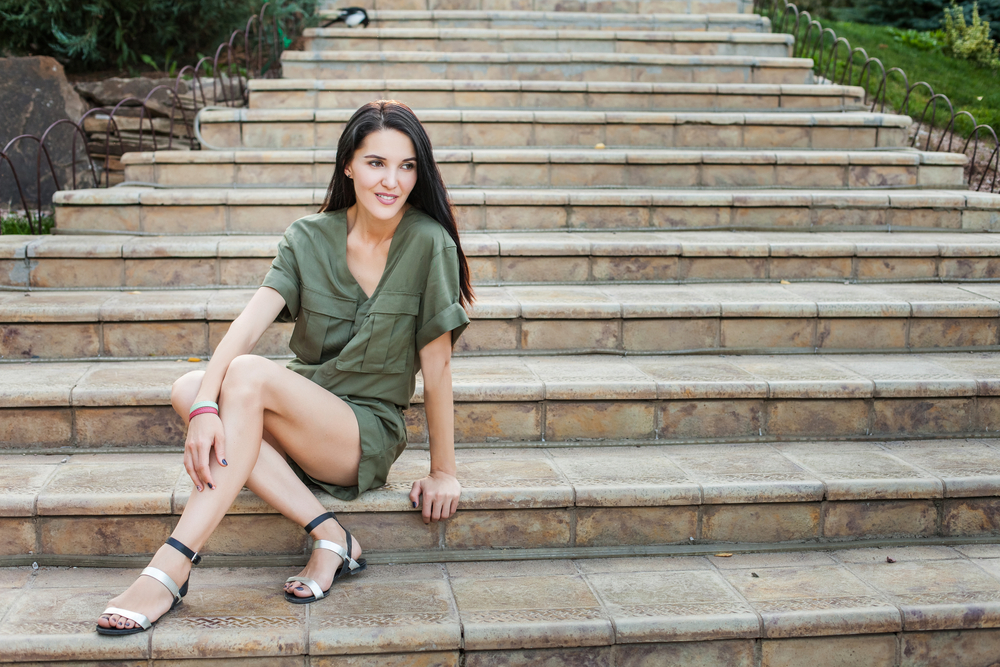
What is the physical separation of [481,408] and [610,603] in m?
0.94

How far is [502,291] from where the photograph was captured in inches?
149

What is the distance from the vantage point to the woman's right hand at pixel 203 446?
2141 millimetres

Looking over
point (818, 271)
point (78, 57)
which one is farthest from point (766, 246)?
point (78, 57)

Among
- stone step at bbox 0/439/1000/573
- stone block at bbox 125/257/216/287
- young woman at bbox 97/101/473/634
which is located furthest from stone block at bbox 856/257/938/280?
stone block at bbox 125/257/216/287

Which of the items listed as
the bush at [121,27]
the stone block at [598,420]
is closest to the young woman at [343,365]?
the stone block at [598,420]

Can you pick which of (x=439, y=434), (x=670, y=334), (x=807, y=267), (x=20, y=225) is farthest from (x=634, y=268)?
(x=20, y=225)

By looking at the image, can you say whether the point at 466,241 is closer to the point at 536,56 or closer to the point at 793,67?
the point at 536,56

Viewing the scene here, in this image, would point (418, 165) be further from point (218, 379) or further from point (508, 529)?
point (508, 529)

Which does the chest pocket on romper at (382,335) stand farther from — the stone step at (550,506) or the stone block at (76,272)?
the stone block at (76,272)

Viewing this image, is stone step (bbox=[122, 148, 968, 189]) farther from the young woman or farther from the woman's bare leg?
the woman's bare leg

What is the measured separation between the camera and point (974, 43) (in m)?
8.35

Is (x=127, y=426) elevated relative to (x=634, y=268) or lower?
lower

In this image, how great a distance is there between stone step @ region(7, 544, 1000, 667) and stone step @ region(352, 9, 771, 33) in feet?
17.6

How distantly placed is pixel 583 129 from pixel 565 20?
2.19 metres
